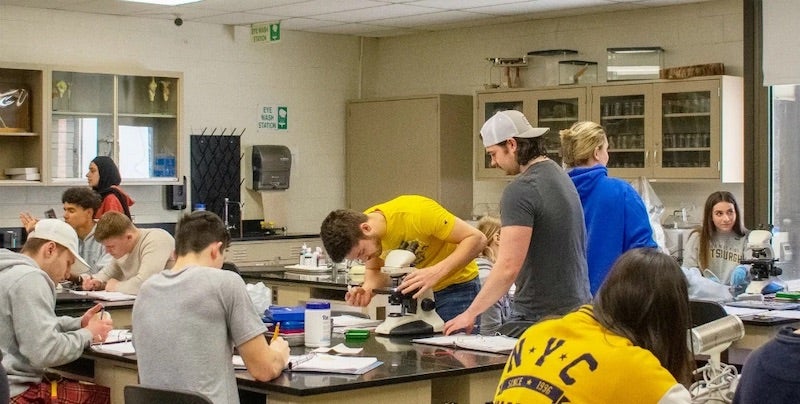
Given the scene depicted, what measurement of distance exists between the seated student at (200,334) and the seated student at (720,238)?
3.75m

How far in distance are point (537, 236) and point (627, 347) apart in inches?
70.7

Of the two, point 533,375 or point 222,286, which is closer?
point 533,375

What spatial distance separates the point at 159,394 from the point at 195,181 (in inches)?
234

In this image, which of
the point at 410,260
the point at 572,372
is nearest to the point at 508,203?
the point at 410,260

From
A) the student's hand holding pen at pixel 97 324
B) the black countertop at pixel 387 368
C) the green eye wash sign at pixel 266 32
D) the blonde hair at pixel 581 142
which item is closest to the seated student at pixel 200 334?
the black countertop at pixel 387 368

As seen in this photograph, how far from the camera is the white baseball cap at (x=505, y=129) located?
4105mm

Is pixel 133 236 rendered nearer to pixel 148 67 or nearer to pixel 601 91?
pixel 148 67

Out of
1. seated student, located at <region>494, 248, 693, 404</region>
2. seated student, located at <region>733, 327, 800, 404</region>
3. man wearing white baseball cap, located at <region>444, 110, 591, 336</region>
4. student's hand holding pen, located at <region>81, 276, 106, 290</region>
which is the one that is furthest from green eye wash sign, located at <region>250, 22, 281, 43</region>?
seated student, located at <region>733, 327, 800, 404</region>

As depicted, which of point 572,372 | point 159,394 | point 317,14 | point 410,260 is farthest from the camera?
point 317,14

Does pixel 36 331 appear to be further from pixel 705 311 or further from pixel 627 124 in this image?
pixel 627 124

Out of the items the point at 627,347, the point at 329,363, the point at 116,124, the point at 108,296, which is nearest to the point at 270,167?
the point at 116,124

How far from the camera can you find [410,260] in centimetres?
435

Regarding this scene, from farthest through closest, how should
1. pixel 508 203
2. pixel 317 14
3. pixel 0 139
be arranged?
1. pixel 317 14
2. pixel 0 139
3. pixel 508 203

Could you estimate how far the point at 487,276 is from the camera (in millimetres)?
5070
